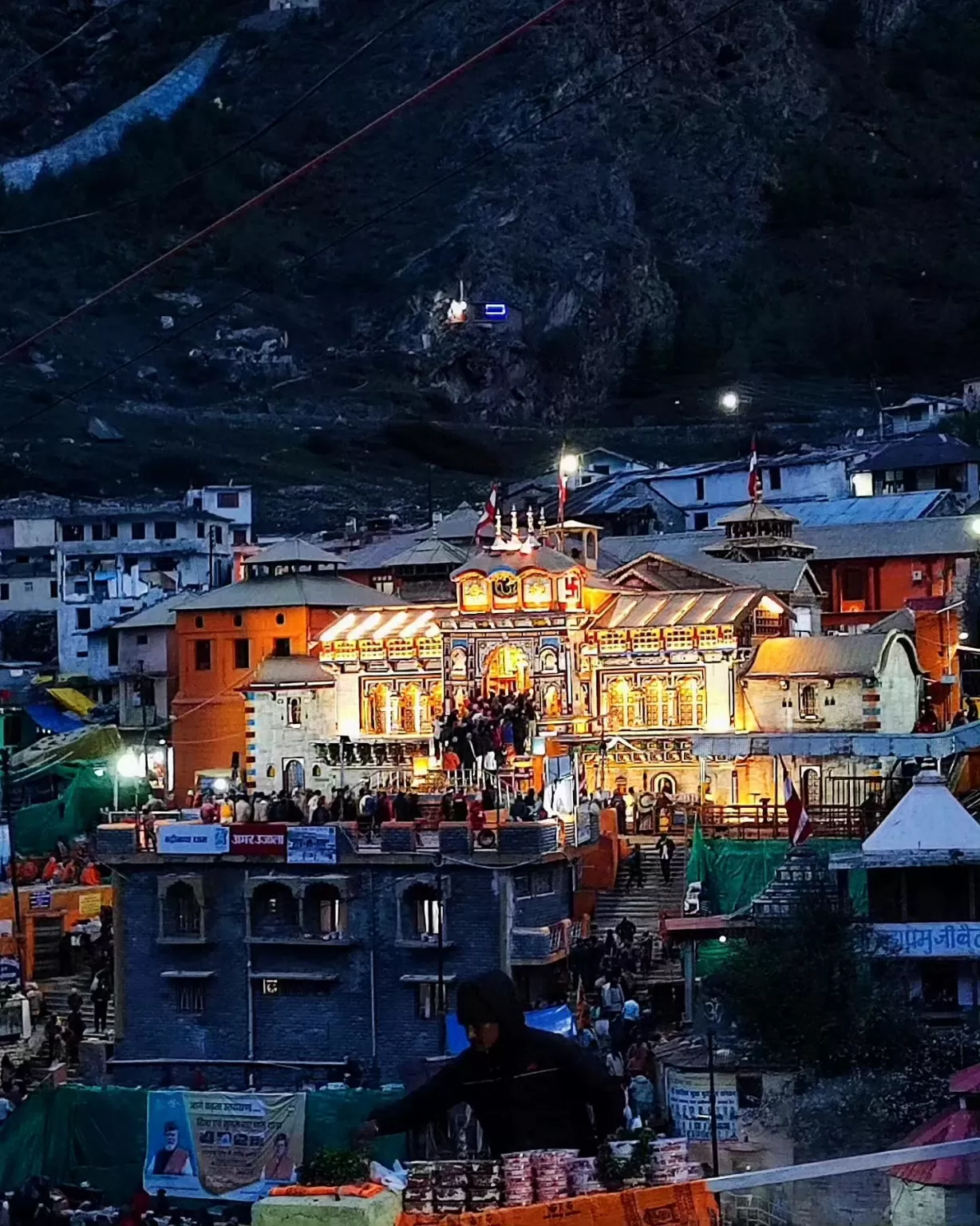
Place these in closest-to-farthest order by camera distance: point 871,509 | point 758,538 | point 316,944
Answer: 1. point 316,944
2. point 758,538
3. point 871,509

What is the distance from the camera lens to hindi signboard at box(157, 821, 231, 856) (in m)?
48.5

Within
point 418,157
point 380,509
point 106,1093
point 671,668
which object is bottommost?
point 106,1093

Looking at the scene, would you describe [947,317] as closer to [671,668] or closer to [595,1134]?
[671,668]

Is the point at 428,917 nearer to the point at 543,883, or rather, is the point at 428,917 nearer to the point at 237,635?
the point at 543,883

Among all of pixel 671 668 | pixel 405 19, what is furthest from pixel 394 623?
pixel 405 19

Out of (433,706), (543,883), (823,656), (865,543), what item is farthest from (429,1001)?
(865,543)

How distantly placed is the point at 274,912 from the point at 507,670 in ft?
44.9

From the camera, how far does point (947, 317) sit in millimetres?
164750

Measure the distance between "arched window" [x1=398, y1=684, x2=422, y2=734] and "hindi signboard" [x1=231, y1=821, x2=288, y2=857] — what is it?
13739mm

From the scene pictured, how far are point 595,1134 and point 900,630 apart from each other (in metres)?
46.9

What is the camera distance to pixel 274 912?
48.7m

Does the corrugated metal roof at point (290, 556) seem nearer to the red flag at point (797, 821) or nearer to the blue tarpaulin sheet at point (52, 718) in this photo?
the blue tarpaulin sheet at point (52, 718)

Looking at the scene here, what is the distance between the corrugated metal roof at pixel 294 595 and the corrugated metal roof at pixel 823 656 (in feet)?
37.6

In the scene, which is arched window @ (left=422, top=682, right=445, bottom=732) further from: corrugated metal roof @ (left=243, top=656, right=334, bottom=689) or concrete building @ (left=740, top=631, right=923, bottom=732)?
concrete building @ (left=740, top=631, right=923, bottom=732)
